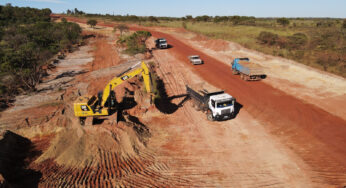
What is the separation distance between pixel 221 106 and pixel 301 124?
7.11 metres

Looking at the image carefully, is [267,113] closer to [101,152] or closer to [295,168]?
[295,168]

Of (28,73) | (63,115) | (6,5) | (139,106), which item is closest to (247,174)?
(139,106)

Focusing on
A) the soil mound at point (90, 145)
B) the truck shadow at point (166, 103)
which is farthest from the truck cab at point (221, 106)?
the soil mound at point (90, 145)

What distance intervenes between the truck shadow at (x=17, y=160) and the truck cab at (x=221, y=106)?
13031mm

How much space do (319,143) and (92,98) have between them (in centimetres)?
1767

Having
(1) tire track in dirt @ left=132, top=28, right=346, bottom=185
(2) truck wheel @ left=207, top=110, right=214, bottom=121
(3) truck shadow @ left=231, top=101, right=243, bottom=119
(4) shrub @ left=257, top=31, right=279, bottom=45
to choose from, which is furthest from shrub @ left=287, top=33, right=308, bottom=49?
(2) truck wheel @ left=207, top=110, right=214, bottom=121

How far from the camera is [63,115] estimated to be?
1725 cm

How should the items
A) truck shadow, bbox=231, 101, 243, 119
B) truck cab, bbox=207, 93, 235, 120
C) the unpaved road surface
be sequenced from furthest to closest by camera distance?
truck shadow, bbox=231, 101, 243, 119, truck cab, bbox=207, 93, 235, 120, the unpaved road surface

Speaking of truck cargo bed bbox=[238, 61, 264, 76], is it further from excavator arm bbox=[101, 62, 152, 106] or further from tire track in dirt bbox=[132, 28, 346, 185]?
excavator arm bbox=[101, 62, 152, 106]

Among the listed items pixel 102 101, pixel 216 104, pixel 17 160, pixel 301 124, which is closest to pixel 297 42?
pixel 301 124

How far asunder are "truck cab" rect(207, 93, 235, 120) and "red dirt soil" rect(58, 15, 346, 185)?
134 inches

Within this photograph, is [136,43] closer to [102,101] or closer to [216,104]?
[102,101]

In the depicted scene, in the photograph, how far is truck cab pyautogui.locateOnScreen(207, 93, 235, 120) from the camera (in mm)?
16359

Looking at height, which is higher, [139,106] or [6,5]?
[6,5]
